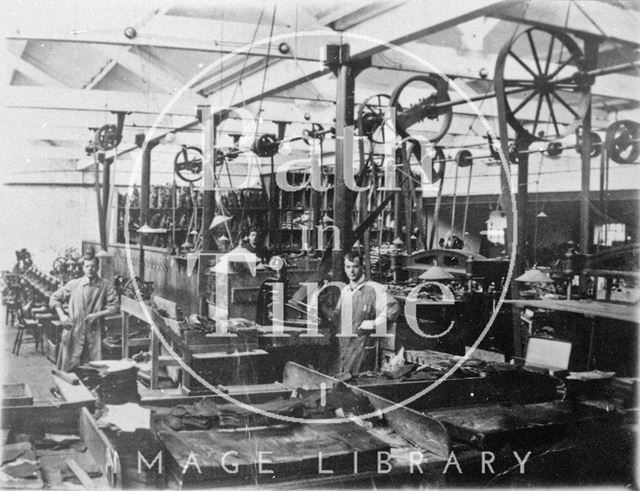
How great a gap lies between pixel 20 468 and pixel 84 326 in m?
3.53

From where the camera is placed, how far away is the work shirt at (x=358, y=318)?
507cm

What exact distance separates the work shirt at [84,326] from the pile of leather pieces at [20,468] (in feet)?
10.5

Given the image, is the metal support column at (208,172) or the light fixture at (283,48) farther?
the metal support column at (208,172)

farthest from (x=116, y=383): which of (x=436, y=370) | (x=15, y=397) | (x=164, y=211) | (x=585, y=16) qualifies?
(x=164, y=211)

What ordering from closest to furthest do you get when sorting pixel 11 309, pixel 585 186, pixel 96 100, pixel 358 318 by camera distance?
pixel 585 186 → pixel 358 318 → pixel 96 100 → pixel 11 309

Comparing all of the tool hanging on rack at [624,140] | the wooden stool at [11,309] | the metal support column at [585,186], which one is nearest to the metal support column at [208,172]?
the wooden stool at [11,309]

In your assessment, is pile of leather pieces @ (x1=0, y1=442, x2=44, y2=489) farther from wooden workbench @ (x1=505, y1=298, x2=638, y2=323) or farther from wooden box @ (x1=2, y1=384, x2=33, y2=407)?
wooden workbench @ (x1=505, y1=298, x2=638, y2=323)

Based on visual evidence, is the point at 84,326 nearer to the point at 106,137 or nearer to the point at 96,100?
the point at 96,100

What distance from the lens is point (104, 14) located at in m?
5.64

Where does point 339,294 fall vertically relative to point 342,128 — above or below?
below

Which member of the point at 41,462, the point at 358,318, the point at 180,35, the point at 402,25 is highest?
the point at 180,35

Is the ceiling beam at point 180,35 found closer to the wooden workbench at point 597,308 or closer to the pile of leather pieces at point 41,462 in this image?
the wooden workbench at point 597,308

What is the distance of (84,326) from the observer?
19.7 ft

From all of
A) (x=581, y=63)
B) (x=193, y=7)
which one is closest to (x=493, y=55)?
(x=581, y=63)
